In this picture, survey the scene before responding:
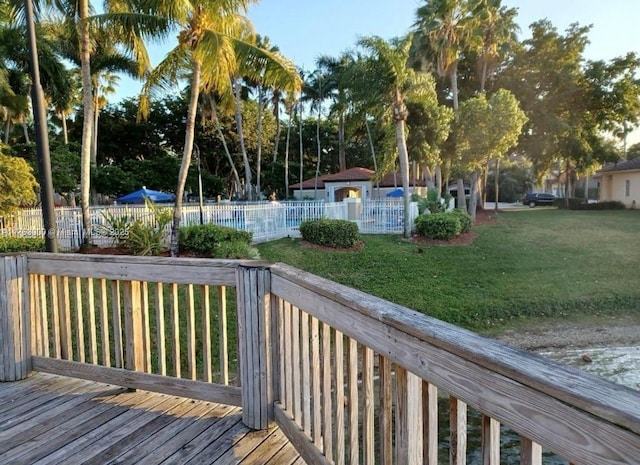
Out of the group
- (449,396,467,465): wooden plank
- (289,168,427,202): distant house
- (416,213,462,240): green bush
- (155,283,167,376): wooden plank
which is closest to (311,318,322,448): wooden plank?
(449,396,467,465): wooden plank

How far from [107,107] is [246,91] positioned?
1058 cm

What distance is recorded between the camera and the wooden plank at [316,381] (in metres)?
2.04

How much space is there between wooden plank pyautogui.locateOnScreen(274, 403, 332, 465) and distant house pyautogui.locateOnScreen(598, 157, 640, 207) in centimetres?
3304

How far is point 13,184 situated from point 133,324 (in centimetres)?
1068

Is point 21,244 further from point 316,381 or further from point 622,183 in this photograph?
point 622,183

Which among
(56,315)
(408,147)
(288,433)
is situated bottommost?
(288,433)

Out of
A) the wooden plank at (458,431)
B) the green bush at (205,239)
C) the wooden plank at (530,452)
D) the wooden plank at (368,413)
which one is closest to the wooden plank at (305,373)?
the wooden plank at (368,413)

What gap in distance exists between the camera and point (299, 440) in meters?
2.18

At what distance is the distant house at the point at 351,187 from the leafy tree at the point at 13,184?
16.8 m

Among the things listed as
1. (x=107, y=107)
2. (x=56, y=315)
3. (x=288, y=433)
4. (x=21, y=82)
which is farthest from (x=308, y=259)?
(x=107, y=107)

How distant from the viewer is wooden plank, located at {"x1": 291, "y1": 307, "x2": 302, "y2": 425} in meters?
2.21

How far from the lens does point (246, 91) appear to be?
27.0m

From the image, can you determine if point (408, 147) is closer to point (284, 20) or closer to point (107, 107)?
point (284, 20)

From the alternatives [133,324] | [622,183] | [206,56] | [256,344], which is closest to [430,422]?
[256,344]
